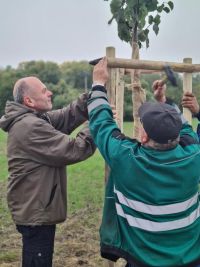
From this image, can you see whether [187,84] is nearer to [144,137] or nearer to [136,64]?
[136,64]

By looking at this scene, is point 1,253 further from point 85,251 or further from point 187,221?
point 187,221

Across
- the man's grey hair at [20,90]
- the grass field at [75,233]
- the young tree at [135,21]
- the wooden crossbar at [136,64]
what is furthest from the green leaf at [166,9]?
the grass field at [75,233]

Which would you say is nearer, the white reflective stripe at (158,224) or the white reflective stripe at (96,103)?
the white reflective stripe at (158,224)

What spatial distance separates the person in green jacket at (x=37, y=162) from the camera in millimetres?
3309

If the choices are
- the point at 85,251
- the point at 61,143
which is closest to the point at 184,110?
the point at 61,143

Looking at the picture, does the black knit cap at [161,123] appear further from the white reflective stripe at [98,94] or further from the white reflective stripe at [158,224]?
the white reflective stripe at [158,224]

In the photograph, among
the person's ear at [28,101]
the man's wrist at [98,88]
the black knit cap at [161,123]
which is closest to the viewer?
the black knit cap at [161,123]

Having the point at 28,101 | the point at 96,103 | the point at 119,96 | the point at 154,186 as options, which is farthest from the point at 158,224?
the point at 119,96

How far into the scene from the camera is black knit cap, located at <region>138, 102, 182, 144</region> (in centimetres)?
265

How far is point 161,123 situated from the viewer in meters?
2.66

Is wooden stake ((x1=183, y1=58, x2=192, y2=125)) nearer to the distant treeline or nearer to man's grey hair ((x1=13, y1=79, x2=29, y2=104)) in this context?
man's grey hair ((x1=13, y1=79, x2=29, y2=104))

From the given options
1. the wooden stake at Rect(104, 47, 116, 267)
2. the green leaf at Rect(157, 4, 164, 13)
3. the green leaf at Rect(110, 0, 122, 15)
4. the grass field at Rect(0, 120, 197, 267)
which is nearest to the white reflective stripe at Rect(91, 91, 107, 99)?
the wooden stake at Rect(104, 47, 116, 267)

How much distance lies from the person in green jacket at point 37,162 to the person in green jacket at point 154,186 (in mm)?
516

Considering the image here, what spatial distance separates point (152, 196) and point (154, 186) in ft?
0.20
